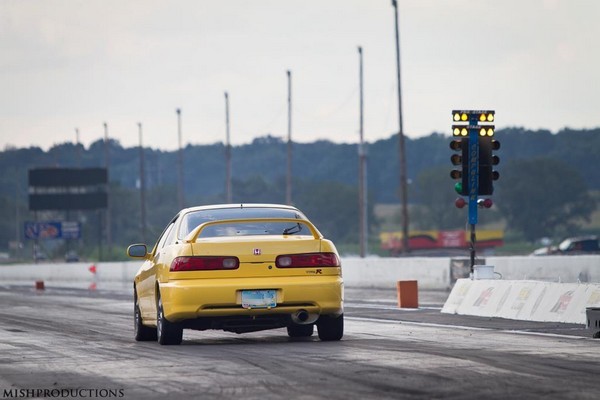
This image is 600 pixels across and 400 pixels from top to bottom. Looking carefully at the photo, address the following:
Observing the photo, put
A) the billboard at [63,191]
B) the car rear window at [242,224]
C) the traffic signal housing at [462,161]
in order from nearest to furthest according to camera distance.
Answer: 1. the car rear window at [242,224]
2. the traffic signal housing at [462,161]
3. the billboard at [63,191]

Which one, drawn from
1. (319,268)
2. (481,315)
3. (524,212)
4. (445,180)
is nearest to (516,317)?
(481,315)

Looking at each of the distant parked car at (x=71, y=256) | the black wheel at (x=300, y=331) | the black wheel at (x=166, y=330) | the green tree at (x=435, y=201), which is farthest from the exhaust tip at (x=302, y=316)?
the green tree at (x=435, y=201)

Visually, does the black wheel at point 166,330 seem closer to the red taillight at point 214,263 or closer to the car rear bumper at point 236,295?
the car rear bumper at point 236,295

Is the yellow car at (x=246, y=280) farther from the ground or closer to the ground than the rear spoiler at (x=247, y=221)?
closer to the ground

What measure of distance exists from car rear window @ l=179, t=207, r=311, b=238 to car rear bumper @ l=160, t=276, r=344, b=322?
68 centimetres

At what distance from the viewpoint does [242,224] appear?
52.2ft

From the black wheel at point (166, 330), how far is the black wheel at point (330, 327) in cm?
156

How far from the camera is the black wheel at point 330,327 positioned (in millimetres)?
15961

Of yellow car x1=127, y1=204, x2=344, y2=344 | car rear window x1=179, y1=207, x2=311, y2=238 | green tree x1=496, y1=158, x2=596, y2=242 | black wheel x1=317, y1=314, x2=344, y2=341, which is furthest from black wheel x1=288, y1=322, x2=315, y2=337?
green tree x1=496, y1=158, x2=596, y2=242

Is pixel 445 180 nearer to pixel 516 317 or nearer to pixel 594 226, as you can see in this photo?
pixel 594 226

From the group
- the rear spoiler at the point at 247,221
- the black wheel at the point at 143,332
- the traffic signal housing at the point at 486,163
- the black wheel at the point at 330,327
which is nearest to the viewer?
the rear spoiler at the point at 247,221

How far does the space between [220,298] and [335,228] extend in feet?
552

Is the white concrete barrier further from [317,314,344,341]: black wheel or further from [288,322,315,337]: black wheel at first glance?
[317,314,344,341]: black wheel

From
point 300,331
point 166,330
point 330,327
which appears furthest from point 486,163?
point 166,330
